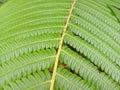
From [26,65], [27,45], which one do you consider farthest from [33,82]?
[27,45]

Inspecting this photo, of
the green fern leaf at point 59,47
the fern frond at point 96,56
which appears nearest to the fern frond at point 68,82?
the green fern leaf at point 59,47

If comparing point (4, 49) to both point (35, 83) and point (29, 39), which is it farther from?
point (35, 83)

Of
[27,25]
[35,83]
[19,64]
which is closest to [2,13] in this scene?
[27,25]

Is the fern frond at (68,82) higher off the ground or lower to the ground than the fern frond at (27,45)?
lower

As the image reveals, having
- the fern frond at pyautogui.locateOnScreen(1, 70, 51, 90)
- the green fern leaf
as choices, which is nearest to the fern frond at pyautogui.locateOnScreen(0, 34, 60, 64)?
the green fern leaf

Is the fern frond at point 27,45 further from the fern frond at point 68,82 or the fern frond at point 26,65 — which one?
the fern frond at point 68,82

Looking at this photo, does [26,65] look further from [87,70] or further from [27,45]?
[87,70]

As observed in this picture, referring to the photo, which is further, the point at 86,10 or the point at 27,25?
the point at 86,10

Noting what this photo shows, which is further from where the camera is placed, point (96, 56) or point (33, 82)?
point (96, 56)

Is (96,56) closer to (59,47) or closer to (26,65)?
(59,47)
